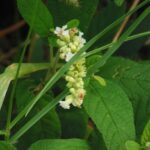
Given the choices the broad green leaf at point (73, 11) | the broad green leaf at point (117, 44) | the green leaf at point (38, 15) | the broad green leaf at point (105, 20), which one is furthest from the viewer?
the broad green leaf at point (105, 20)

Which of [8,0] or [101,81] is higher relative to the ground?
[8,0]

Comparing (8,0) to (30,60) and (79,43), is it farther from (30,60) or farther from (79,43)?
(79,43)

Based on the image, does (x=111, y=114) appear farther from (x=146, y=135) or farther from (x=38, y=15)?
(x=38, y=15)

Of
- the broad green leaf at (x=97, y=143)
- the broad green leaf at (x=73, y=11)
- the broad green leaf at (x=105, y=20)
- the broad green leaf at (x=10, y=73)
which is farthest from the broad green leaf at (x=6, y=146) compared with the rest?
the broad green leaf at (x=105, y=20)

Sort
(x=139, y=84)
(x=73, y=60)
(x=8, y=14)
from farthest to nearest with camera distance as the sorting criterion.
Result: (x=8, y=14)
(x=139, y=84)
(x=73, y=60)

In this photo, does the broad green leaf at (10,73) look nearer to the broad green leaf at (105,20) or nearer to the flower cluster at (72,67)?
the flower cluster at (72,67)

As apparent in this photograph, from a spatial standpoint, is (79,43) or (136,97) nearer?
(79,43)

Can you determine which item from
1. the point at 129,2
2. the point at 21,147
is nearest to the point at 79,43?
the point at 21,147
